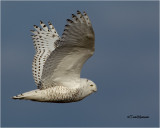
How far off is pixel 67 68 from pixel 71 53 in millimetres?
539

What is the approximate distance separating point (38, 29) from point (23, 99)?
8.22ft

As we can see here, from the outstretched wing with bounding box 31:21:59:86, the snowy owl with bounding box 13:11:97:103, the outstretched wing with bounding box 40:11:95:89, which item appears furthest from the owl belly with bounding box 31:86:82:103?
the outstretched wing with bounding box 31:21:59:86

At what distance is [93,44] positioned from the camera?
7805 mm

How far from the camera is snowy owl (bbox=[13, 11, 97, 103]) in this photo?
299 inches

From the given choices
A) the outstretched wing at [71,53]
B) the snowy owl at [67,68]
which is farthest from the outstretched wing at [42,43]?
the outstretched wing at [71,53]

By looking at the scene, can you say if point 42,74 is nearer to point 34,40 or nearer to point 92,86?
point 92,86

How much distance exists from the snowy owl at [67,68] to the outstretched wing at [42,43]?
0.08 feet

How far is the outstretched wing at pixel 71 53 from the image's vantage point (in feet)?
24.8

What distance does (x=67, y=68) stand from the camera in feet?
28.0

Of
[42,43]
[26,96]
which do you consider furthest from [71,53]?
[42,43]

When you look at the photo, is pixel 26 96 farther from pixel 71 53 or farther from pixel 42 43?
pixel 42 43

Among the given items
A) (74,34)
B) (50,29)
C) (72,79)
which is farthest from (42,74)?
(50,29)

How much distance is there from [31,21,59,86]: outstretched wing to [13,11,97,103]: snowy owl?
0.03m

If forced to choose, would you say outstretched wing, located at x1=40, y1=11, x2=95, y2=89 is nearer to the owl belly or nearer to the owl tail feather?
the owl belly
